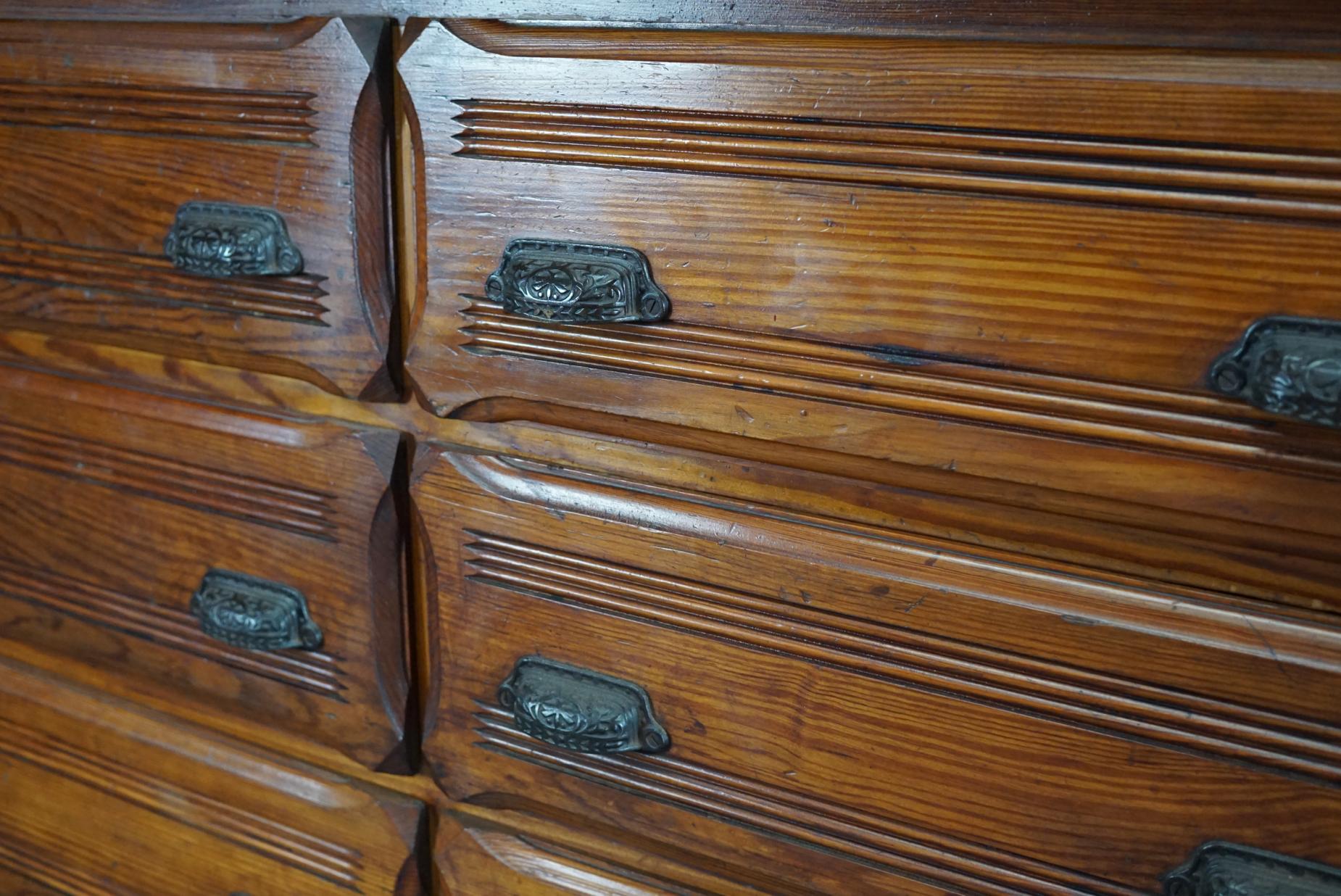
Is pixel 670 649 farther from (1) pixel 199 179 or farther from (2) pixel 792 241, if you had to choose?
(1) pixel 199 179

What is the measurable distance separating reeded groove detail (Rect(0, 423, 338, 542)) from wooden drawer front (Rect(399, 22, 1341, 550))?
0.17 metres

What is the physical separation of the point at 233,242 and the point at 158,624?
0.94 feet

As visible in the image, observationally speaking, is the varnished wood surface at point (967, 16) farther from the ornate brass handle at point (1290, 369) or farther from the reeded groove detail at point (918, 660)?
the reeded groove detail at point (918, 660)

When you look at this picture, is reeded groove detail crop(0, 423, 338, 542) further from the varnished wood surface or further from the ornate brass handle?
the ornate brass handle

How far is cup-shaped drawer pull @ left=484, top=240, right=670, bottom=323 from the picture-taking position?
0.54m

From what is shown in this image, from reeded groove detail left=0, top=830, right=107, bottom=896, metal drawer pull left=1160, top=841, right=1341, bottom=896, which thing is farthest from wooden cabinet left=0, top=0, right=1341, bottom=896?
reeded groove detail left=0, top=830, right=107, bottom=896

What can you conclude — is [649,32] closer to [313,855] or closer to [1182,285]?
[1182,285]

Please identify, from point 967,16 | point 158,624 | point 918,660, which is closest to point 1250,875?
point 918,660

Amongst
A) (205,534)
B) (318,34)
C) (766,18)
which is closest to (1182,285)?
(766,18)

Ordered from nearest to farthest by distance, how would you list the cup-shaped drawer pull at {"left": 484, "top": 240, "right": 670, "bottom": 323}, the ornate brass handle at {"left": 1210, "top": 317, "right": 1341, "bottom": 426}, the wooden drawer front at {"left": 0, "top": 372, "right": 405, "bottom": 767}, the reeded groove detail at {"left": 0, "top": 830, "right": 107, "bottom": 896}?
the ornate brass handle at {"left": 1210, "top": 317, "right": 1341, "bottom": 426} → the cup-shaped drawer pull at {"left": 484, "top": 240, "right": 670, "bottom": 323} → the wooden drawer front at {"left": 0, "top": 372, "right": 405, "bottom": 767} → the reeded groove detail at {"left": 0, "top": 830, "right": 107, "bottom": 896}

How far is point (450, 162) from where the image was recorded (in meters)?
0.57

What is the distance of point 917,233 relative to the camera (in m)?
0.48

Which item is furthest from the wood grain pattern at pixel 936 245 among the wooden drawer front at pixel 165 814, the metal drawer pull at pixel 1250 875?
the wooden drawer front at pixel 165 814

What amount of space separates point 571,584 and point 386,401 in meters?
0.16
